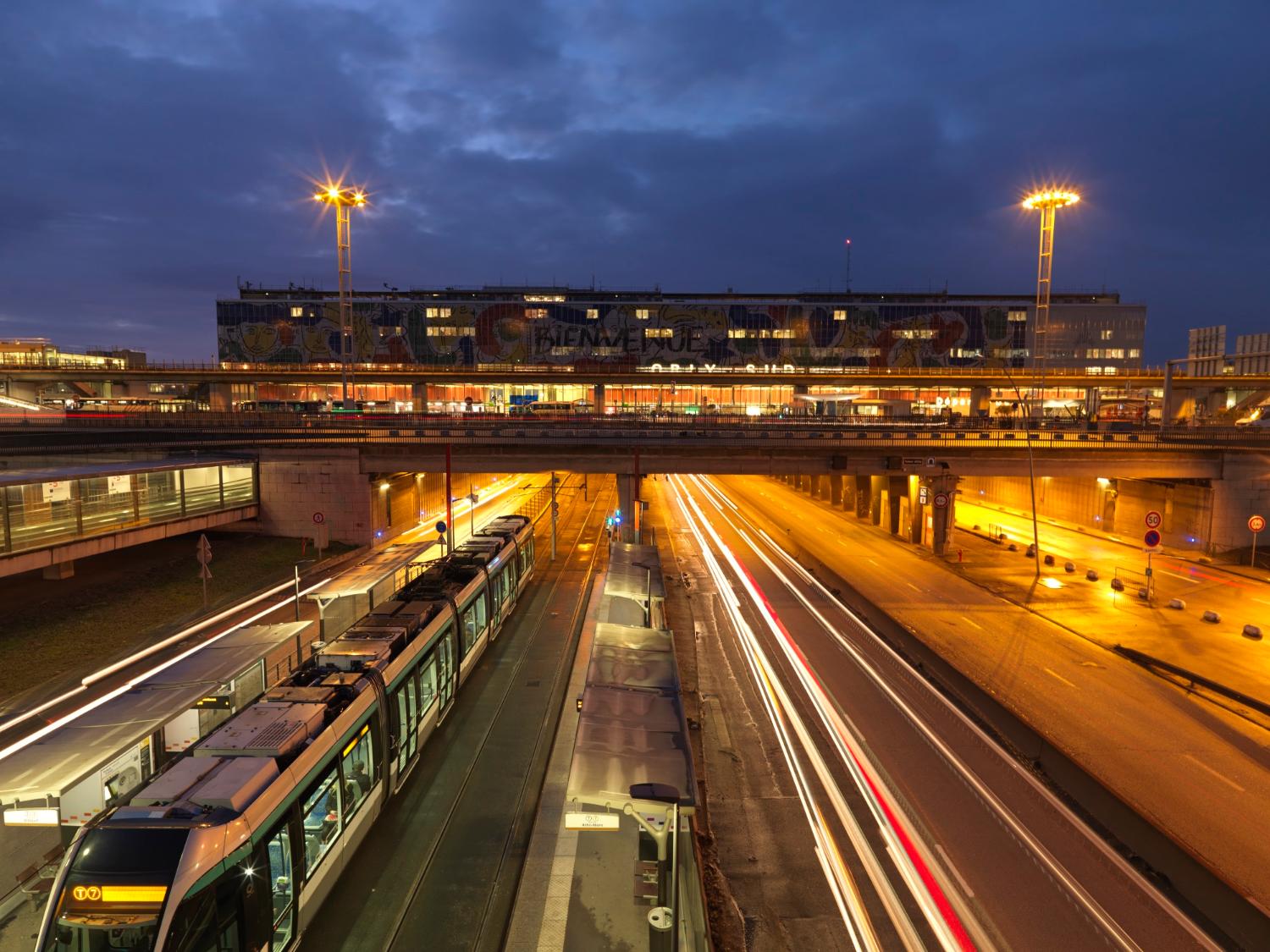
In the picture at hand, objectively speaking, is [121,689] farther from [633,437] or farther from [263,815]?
[633,437]

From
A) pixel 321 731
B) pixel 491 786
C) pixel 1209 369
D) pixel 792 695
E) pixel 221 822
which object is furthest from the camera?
pixel 1209 369

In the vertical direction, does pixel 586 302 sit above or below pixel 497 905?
above

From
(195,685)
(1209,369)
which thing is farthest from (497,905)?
(1209,369)

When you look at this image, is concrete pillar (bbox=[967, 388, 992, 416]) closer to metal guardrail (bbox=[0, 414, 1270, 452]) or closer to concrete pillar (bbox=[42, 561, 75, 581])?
metal guardrail (bbox=[0, 414, 1270, 452])

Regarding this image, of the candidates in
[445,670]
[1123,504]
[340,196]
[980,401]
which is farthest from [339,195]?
[980,401]

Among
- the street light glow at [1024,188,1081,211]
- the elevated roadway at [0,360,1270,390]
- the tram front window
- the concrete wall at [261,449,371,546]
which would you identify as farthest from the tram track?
the elevated roadway at [0,360,1270,390]

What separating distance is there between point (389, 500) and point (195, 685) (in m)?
29.4

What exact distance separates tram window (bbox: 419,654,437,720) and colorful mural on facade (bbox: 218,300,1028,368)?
93.0m

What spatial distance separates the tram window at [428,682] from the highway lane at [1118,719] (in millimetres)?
14340

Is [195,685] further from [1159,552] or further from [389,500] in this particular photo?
[1159,552]

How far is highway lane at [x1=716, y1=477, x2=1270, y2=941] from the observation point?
42.7 ft

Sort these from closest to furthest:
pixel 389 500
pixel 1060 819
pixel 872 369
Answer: pixel 1060 819, pixel 389 500, pixel 872 369

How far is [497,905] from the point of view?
11.0 meters

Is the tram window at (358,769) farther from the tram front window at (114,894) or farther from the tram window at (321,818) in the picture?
the tram front window at (114,894)
